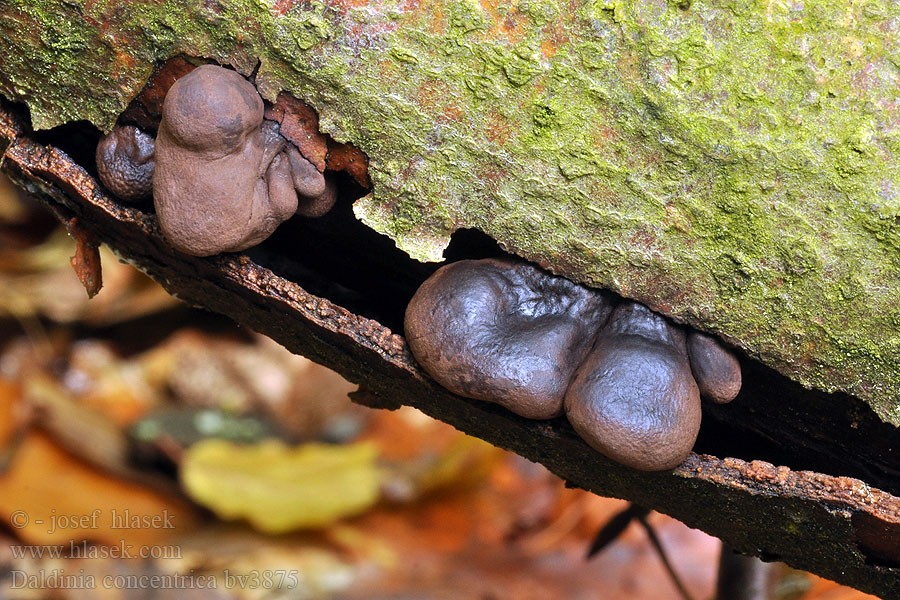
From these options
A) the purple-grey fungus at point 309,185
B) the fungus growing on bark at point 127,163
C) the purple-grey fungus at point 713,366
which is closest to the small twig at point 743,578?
the purple-grey fungus at point 713,366

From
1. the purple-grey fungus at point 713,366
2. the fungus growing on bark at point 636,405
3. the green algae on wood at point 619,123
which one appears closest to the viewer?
the green algae on wood at point 619,123

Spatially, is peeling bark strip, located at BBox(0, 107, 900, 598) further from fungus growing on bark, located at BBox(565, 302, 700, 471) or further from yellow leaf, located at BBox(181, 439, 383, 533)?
yellow leaf, located at BBox(181, 439, 383, 533)

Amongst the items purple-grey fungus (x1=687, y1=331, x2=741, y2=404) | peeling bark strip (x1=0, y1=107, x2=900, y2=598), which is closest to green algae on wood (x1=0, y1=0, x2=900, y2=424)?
purple-grey fungus (x1=687, y1=331, x2=741, y2=404)

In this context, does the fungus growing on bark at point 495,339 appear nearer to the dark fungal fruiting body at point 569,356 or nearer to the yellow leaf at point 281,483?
the dark fungal fruiting body at point 569,356

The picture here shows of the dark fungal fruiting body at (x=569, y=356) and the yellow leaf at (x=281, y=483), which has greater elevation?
the dark fungal fruiting body at (x=569, y=356)

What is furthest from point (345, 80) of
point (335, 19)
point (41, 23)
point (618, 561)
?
point (618, 561)

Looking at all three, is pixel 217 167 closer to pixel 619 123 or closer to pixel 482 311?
pixel 482 311

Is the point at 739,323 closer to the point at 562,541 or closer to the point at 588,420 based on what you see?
the point at 588,420
